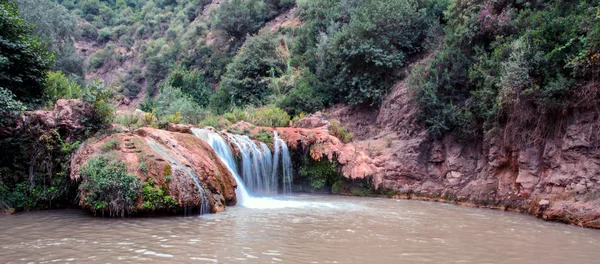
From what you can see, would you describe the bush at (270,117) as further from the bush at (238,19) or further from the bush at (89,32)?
the bush at (89,32)

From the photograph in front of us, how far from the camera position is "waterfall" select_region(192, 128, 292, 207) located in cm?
1324

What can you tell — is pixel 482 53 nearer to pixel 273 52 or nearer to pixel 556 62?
pixel 556 62

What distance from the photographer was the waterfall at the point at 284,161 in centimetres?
1513

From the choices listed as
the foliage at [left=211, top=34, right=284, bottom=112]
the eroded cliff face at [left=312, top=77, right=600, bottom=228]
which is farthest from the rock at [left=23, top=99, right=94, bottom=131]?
the foliage at [left=211, top=34, right=284, bottom=112]

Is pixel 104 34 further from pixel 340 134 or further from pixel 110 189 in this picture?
pixel 110 189

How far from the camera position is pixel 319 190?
1591 cm

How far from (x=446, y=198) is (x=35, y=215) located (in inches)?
481

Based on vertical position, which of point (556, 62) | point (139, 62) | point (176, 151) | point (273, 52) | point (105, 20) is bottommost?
point (176, 151)

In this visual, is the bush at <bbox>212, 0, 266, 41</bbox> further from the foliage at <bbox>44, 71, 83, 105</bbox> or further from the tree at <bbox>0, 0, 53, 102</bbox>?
the tree at <bbox>0, 0, 53, 102</bbox>

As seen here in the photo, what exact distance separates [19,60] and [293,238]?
1028 centimetres

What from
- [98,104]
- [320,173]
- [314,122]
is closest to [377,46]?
[314,122]

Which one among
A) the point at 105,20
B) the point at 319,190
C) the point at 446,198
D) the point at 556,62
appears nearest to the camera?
the point at 556,62

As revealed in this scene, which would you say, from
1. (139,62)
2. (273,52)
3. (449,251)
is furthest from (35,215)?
(139,62)

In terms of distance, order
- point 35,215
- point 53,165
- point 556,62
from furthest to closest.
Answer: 1. point 556,62
2. point 53,165
3. point 35,215
